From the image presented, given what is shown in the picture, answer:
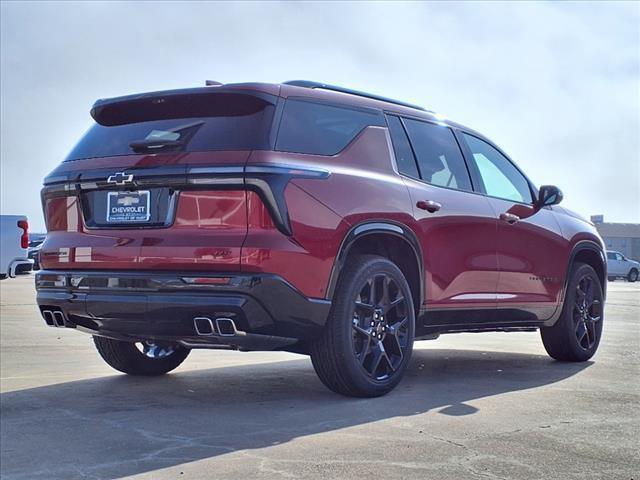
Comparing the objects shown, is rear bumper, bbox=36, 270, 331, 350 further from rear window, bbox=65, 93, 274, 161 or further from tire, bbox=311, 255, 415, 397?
rear window, bbox=65, 93, 274, 161

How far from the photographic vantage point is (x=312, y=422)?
4594mm

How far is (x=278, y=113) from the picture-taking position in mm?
5000

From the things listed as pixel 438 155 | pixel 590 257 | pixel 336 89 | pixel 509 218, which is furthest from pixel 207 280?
pixel 590 257

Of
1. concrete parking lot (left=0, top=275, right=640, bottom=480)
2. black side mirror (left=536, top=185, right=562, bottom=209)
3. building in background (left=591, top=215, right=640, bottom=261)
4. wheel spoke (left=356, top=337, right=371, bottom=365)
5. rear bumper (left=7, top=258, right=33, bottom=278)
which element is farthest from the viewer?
building in background (left=591, top=215, right=640, bottom=261)

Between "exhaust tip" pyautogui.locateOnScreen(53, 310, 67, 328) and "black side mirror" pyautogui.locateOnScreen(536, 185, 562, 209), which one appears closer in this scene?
"exhaust tip" pyautogui.locateOnScreen(53, 310, 67, 328)

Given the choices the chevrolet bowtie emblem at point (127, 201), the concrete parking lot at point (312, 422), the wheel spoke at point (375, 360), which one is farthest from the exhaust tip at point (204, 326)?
the wheel spoke at point (375, 360)

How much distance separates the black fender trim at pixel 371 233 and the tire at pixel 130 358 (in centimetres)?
204

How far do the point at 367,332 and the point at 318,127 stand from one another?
4.21 ft

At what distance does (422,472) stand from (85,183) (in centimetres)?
277

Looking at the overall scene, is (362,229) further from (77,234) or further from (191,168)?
(77,234)

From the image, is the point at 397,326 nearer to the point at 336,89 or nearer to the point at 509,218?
the point at 336,89

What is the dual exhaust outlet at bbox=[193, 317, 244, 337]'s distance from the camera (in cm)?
465

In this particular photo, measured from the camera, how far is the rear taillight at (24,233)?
14531mm

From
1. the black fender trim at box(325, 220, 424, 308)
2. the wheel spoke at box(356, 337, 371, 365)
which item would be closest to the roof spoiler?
the black fender trim at box(325, 220, 424, 308)
